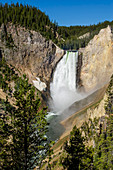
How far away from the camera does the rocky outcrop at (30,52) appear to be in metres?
50.8

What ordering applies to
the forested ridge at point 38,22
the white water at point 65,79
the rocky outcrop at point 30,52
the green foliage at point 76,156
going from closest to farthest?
the green foliage at point 76,156, the rocky outcrop at point 30,52, the white water at point 65,79, the forested ridge at point 38,22

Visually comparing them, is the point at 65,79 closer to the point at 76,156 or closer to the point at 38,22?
the point at 38,22

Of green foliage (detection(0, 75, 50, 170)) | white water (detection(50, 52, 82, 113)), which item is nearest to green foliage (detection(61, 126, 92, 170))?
green foliage (detection(0, 75, 50, 170))

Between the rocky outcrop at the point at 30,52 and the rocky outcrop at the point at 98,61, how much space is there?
1043 centimetres

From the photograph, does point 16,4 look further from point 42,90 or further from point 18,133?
point 18,133

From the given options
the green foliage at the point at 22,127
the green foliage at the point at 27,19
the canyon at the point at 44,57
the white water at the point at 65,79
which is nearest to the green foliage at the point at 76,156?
the green foliage at the point at 22,127

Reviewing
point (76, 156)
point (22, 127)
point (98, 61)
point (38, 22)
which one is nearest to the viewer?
point (22, 127)

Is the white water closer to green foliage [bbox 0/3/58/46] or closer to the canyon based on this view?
the canyon

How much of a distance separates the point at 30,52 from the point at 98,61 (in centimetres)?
2486

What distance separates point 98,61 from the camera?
4875 centimetres

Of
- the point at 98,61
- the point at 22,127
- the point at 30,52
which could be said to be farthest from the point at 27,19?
the point at 22,127

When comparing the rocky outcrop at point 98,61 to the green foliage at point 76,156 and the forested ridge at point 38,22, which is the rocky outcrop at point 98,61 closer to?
the forested ridge at point 38,22

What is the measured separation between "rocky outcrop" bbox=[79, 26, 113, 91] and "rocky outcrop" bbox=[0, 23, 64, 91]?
10.4 m

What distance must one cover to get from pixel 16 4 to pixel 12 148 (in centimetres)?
7749
